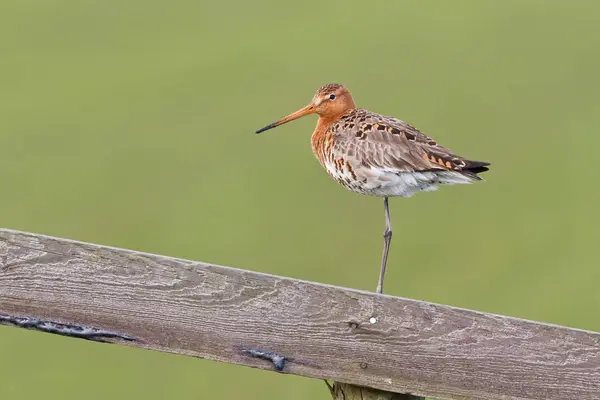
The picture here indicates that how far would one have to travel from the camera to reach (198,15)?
2562 centimetres

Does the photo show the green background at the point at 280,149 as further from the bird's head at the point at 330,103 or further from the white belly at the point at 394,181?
the white belly at the point at 394,181

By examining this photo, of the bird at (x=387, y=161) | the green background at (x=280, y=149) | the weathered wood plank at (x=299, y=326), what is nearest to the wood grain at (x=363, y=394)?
the weathered wood plank at (x=299, y=326)

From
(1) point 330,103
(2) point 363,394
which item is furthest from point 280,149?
(2) point 363,394

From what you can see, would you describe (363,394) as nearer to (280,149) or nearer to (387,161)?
(387,161)

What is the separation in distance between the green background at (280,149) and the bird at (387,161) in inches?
209

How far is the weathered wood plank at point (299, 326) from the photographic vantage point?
4.02 metres

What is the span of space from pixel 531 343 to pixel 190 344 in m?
1.24

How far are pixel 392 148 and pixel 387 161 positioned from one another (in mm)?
106

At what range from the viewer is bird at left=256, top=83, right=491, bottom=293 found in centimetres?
644

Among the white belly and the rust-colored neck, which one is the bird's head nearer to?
the rust-colored neck

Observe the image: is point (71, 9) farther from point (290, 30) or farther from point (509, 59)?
point (509, 59)

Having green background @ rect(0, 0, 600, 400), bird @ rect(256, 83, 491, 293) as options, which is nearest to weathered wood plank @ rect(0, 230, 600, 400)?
bird @ rect(256, 83, 491, 293)

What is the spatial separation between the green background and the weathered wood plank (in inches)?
307

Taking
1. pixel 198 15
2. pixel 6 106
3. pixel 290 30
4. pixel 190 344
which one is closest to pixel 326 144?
pixel 190 344
